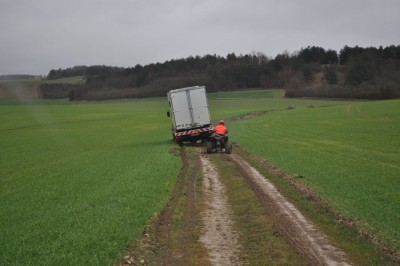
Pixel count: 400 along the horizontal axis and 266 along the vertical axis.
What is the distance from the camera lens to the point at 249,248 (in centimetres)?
899

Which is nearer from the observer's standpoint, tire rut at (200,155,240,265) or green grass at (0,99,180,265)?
tire rut at (200,155,240,265)

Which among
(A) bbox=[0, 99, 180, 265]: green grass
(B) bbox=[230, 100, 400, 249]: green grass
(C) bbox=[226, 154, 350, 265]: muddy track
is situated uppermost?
(A) bbox=[0, 99, 180, 265]: green grass

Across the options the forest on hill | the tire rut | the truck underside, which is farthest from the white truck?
the forest on hill

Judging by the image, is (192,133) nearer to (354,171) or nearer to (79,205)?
(354,171)

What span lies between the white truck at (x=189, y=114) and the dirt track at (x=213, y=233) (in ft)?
54.3

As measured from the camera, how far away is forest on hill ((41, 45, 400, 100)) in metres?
120

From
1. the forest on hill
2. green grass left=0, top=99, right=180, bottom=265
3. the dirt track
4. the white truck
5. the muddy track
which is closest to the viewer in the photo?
the muddy track

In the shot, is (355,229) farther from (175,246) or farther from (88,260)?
(88,260)

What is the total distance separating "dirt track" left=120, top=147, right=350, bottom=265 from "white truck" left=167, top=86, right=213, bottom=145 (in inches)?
652

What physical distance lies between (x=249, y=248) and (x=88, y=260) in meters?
3.16

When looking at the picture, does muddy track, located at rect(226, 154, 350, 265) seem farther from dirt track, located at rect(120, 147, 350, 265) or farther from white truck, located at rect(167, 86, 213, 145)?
white truck, located at rect(167, 86, 213, 145)

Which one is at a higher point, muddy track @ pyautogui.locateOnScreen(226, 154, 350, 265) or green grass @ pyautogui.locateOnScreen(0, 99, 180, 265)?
green grass @ pyautogui.locateOnScreen(0, 99, 180, 265)

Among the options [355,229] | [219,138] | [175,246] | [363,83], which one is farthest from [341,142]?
[363,83]

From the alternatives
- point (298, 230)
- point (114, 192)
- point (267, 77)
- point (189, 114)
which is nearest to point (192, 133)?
point (189, 114)
